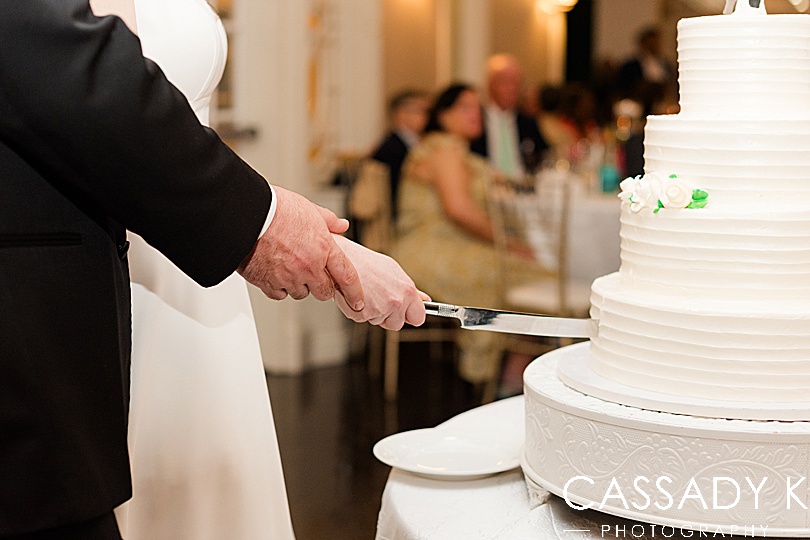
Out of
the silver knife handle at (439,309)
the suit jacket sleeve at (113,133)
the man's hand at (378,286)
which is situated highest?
the suit jacket sleeve at (113,133)

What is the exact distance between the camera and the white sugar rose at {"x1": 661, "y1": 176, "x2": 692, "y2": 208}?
1.57 metres

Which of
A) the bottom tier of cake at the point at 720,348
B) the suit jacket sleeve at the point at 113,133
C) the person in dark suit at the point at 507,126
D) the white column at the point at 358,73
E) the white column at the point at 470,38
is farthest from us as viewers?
the white column at the point at 470,38

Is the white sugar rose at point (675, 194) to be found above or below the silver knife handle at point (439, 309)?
above

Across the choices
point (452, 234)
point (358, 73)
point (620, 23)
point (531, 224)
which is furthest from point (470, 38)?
point (620, 23)

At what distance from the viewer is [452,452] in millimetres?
1897

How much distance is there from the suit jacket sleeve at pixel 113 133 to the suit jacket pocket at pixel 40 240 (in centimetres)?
5

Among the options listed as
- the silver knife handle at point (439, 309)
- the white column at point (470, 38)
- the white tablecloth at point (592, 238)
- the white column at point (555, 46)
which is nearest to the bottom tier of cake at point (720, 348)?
the silver knife handle at point (439, 309)

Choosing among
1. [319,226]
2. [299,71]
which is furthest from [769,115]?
[299,71]

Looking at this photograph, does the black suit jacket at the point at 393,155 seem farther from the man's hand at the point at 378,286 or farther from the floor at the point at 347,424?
the man's hand at the point at 378,286

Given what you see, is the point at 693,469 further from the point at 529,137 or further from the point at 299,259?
the point at 529,137

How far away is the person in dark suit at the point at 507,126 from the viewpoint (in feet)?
24.9

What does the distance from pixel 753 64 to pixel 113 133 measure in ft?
3.49

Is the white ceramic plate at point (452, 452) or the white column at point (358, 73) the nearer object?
the white ceramic plate at point (452, 452)

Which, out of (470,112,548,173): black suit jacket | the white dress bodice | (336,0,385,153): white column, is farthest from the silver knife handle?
(470,112,548,173): black suit jacket
